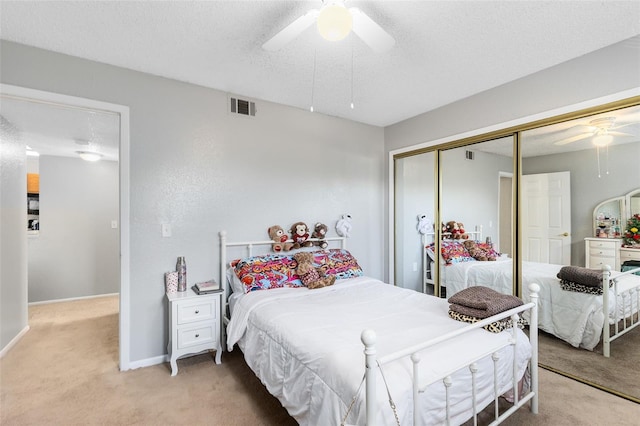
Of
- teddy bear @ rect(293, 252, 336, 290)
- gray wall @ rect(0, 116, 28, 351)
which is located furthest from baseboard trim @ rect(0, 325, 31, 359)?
teddy bear @ rect(293, 252, 336, 290)

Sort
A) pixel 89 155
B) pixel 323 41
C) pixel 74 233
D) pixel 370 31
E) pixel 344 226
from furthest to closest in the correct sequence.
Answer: pixel 74 233 → pixel 89 155 → pixel 344 226 → pixel 323 41 → pixel 370 31

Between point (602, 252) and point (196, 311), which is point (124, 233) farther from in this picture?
point (602, 252)

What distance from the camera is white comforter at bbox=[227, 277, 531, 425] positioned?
4.64 feet

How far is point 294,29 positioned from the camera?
177 cm

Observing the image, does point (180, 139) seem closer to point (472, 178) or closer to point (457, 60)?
point (457, 60)

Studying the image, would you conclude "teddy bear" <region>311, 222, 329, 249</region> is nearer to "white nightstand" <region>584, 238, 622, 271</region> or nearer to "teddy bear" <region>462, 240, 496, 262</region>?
"teddy bear" <region>462, 240, 496, 262</region>

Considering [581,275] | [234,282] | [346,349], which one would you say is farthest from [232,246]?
[581,275]

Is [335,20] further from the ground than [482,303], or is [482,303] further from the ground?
[335,20]

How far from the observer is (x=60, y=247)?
4832mm

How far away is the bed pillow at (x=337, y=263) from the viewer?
3240mm

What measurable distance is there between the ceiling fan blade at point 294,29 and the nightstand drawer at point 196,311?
82.4 inches

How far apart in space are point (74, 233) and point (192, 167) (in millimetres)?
3472

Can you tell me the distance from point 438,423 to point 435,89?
2798 mm

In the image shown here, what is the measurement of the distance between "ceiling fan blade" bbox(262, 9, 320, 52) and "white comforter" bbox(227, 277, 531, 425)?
5.80 ft
